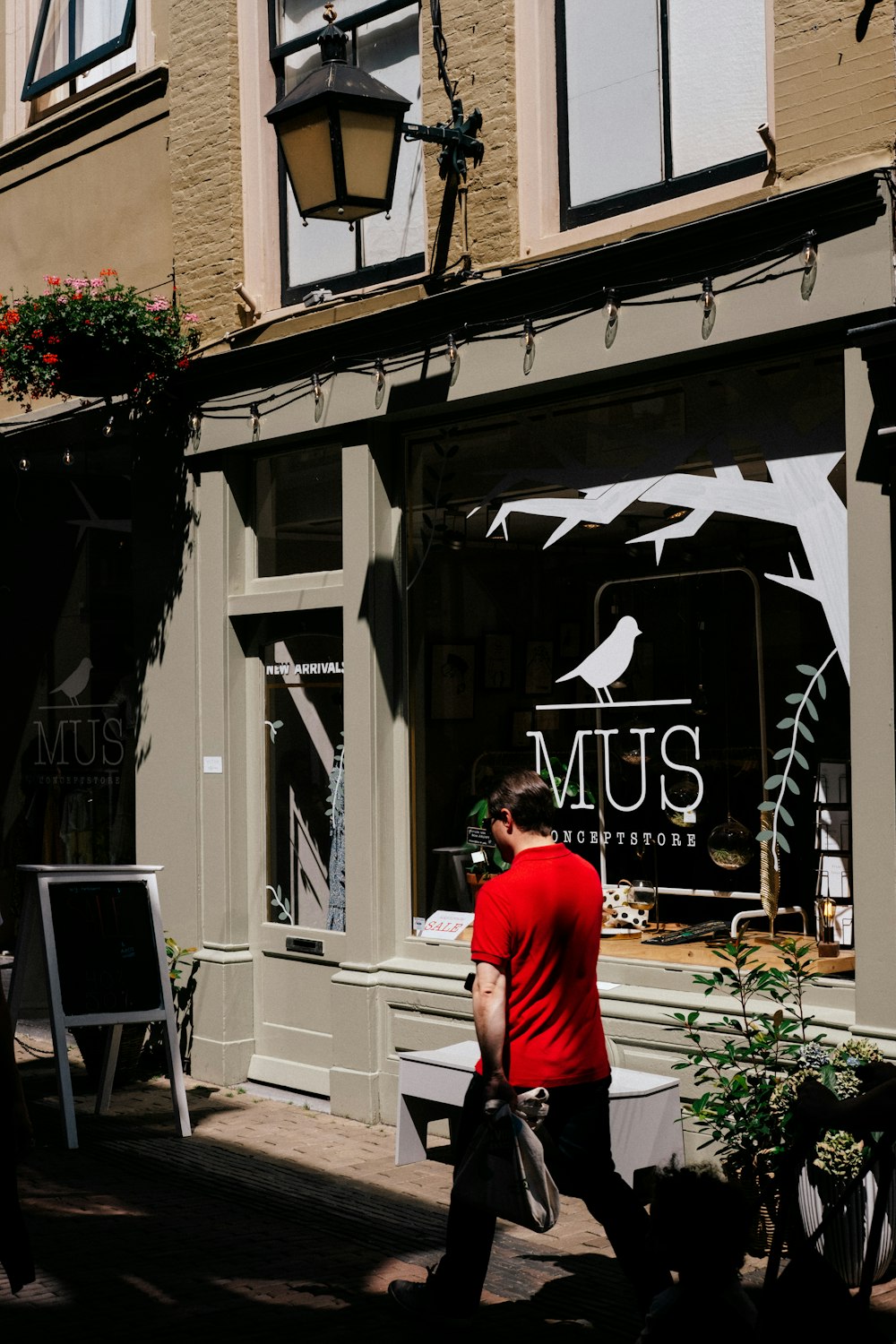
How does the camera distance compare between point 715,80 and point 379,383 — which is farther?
point 379,383

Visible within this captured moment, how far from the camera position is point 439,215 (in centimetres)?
823

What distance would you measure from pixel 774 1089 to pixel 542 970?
142 centimetres

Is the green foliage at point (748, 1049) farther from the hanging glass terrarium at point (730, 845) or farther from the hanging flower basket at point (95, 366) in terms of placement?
the hanging flower basket at point (95, 366)

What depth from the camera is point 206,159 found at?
31.9ft

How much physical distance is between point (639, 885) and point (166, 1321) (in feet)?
10.2

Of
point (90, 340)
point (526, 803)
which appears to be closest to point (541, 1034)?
point (526, 803)

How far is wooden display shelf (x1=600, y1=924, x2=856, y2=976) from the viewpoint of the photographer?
21.5ft

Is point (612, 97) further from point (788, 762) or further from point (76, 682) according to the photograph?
point (76, 682)


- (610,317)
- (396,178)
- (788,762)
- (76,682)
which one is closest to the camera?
(788,762)

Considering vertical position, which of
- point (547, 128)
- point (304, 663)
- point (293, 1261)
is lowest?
point (293, 1261)

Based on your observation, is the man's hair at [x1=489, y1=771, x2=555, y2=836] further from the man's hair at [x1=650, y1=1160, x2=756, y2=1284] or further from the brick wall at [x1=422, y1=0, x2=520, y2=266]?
the brick wall at [x1=422, y1=0, x2=520, y2=266]

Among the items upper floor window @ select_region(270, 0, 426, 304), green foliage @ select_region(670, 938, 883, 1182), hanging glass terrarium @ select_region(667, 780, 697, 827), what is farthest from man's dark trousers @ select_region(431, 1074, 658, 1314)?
upper floor window @ select_region(270, 0, 426, 304)

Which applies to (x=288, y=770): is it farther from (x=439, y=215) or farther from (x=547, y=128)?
(x=547, y=128)

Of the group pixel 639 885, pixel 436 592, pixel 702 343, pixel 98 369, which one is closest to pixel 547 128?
pixel 702 343
